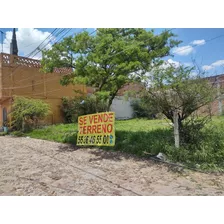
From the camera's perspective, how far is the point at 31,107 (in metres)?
11.2

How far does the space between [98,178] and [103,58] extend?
3775mm

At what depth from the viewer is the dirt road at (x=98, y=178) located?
126 inches

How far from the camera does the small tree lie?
4664 mm

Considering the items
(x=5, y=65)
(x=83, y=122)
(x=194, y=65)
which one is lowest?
(x=83, y=122)

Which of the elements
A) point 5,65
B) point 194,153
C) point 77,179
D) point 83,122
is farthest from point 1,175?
point 5,65

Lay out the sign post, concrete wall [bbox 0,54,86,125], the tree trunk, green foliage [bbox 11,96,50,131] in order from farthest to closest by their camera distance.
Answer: concrete wall [bbox 0,54,86,125], green foliage [bbox 11,96,50,131], the sign post, the tree trunk

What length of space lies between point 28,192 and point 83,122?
423 centimetres

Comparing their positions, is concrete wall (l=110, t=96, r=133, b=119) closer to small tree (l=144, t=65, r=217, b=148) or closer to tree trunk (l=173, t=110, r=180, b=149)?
small tree (l=144, t=65, r=217, b=148)

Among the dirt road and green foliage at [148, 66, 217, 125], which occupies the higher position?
green foliage at [148, 66, 217, 125]

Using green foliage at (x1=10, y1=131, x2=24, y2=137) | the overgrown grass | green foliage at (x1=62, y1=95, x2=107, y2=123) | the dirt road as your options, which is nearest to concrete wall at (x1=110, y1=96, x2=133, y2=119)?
green foliage at (x1=62, y1=95, x2=107, y2=123)

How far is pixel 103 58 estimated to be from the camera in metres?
6.24

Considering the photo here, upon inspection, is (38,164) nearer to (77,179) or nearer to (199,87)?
(77,179)

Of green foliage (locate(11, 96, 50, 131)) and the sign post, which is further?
green foliage (locate(11, 96, 50, 131))

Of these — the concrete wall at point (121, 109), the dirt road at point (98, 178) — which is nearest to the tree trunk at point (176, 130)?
the dirt road at point (98, 178)
